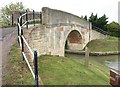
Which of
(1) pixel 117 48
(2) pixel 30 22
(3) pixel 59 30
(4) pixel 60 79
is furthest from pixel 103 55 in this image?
(4) pixel 60 79

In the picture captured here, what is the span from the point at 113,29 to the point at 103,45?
9.08m

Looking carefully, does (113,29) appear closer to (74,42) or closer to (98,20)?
(98,20)

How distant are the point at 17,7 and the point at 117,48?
1902cm

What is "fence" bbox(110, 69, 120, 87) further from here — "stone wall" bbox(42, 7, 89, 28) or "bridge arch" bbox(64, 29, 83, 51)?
"bridge arch" bbox(64, 29, 83, 51)

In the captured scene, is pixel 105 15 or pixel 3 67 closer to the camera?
pixel 3 67

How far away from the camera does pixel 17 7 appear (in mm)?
42156

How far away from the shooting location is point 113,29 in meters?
38.8

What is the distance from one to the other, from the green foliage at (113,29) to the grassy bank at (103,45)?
6.06m

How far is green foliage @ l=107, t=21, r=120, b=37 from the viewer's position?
125 feet

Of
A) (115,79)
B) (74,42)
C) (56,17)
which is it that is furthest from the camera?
(74,42)

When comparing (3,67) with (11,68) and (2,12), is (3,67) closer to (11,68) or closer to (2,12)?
(11,68)

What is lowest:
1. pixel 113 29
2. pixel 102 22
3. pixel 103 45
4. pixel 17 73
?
pixel 103 45

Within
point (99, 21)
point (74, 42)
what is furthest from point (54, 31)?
point (99, 21)

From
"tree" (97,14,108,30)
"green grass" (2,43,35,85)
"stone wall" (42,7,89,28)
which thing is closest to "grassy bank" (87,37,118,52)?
"stone wall" (42,7,89,28)
